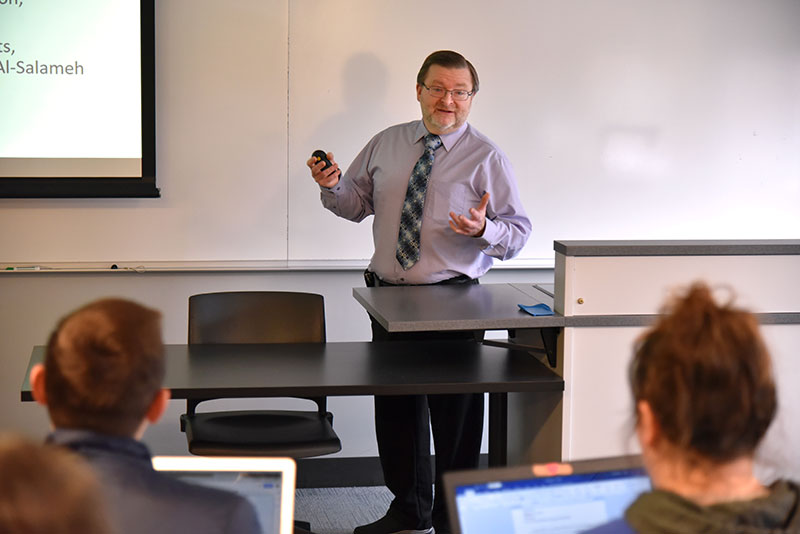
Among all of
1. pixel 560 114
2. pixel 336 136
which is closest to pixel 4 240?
pixel 336 136

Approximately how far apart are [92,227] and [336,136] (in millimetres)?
1106

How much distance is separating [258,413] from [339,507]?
0.77 metres

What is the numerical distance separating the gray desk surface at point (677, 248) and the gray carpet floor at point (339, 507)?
152cm

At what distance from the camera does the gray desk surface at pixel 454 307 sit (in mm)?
2758

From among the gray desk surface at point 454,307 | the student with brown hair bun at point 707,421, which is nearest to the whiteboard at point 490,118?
the gray desk surface at point 454,307

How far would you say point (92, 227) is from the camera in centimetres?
404

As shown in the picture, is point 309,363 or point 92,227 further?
point 92,227

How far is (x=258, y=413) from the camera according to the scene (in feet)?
11.3

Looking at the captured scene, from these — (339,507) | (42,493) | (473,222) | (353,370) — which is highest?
(473,222)

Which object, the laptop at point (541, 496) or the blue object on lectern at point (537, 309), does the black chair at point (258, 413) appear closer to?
the blue object on lectern at point (537, 309)

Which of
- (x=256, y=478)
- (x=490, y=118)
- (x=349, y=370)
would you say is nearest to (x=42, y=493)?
(x=256, y=478)

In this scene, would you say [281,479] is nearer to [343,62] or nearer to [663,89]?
[343,62]

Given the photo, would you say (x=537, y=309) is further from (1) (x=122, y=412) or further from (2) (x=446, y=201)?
(1) (x=122, y=412)

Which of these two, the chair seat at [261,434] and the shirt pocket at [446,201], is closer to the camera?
the chair seat at [261,434]
